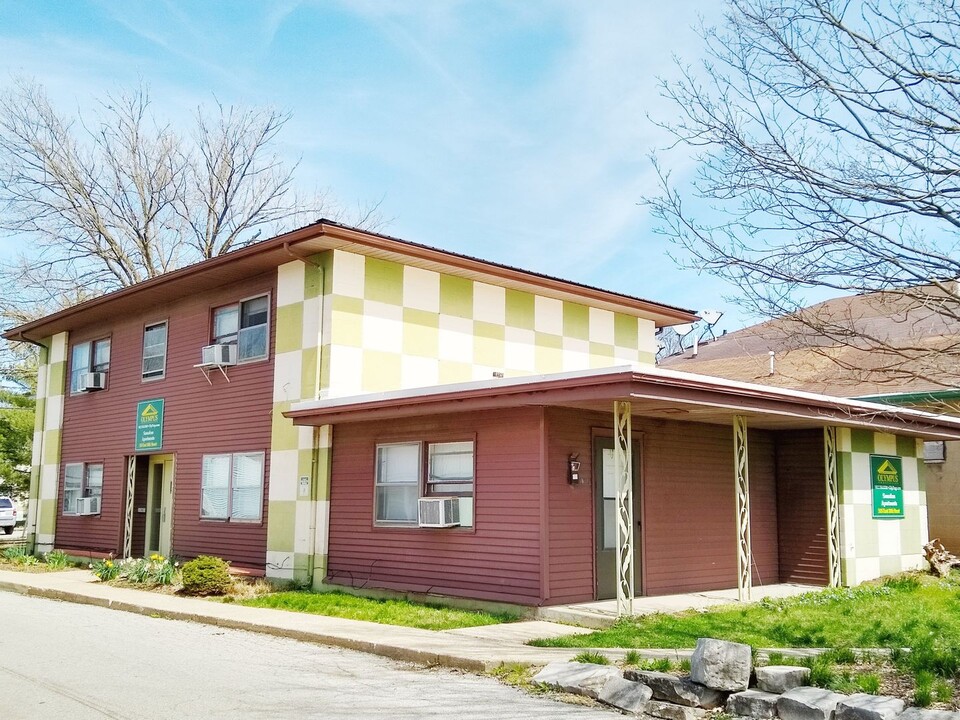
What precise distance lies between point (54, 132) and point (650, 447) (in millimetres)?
25476

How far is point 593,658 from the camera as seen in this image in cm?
866

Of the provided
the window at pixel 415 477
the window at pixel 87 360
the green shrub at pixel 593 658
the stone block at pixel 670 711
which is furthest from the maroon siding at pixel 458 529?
the window at pixel 87 360

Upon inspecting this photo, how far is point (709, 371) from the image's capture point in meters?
25.0

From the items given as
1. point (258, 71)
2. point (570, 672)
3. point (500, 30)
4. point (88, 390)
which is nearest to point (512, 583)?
point (570, 672)

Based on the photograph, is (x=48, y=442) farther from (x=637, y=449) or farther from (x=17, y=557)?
(x=637, y=449)

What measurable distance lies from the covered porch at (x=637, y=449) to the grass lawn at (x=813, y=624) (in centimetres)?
83

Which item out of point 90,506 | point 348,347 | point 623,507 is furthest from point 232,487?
point 623,507

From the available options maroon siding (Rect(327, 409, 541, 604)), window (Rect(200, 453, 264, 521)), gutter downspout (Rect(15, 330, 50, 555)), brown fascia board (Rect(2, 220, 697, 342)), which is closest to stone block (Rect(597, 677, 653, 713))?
maroon siding (Rect(327, 409, 541, 604))

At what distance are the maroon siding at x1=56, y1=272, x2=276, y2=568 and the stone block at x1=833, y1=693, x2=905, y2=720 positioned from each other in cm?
1140

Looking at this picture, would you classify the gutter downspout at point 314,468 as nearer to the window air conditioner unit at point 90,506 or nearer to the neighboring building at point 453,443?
the neighboring building at point 453,443

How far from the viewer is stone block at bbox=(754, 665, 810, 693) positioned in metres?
7.41

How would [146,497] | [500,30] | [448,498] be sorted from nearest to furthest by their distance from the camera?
[500,30] → [448,498] → [146,497]

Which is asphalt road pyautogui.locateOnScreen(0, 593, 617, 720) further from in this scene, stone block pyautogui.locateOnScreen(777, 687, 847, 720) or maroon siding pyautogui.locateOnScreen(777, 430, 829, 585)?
maroon siding pyautogui.locateOnScreen(777, 430, 829, 585)

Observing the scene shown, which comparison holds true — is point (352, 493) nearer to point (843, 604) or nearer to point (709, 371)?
point (843, 604)
